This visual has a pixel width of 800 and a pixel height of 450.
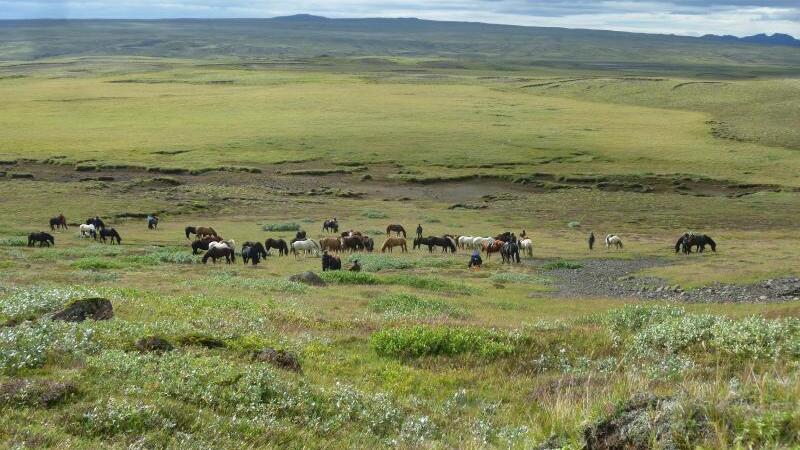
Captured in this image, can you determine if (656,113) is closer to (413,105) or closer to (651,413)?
(413,105)

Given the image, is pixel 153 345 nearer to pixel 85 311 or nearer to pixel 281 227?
pixel 85 311

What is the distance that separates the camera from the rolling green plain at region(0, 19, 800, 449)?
273 inches

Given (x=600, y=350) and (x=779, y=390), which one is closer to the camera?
(x=779, y=390)

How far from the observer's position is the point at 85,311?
11.8 meters

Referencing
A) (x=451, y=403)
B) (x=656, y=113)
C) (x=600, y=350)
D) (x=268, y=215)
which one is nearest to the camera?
(x=451, y=403)

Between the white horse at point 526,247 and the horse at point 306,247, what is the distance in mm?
10753

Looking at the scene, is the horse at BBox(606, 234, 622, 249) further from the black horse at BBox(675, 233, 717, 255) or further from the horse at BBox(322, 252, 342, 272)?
the horse at BBox(322, 252, 342, 272)

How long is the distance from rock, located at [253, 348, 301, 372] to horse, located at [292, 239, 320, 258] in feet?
98.9

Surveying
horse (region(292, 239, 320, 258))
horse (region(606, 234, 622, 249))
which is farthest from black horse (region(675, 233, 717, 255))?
horse (region(292, 239, 320, 258))

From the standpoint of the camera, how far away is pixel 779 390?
553 centimetres

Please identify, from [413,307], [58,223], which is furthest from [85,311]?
[58,223]

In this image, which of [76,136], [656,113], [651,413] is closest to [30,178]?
[76,136]

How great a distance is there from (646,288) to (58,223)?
34.4 metres

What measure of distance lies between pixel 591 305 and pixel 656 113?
97553mm
